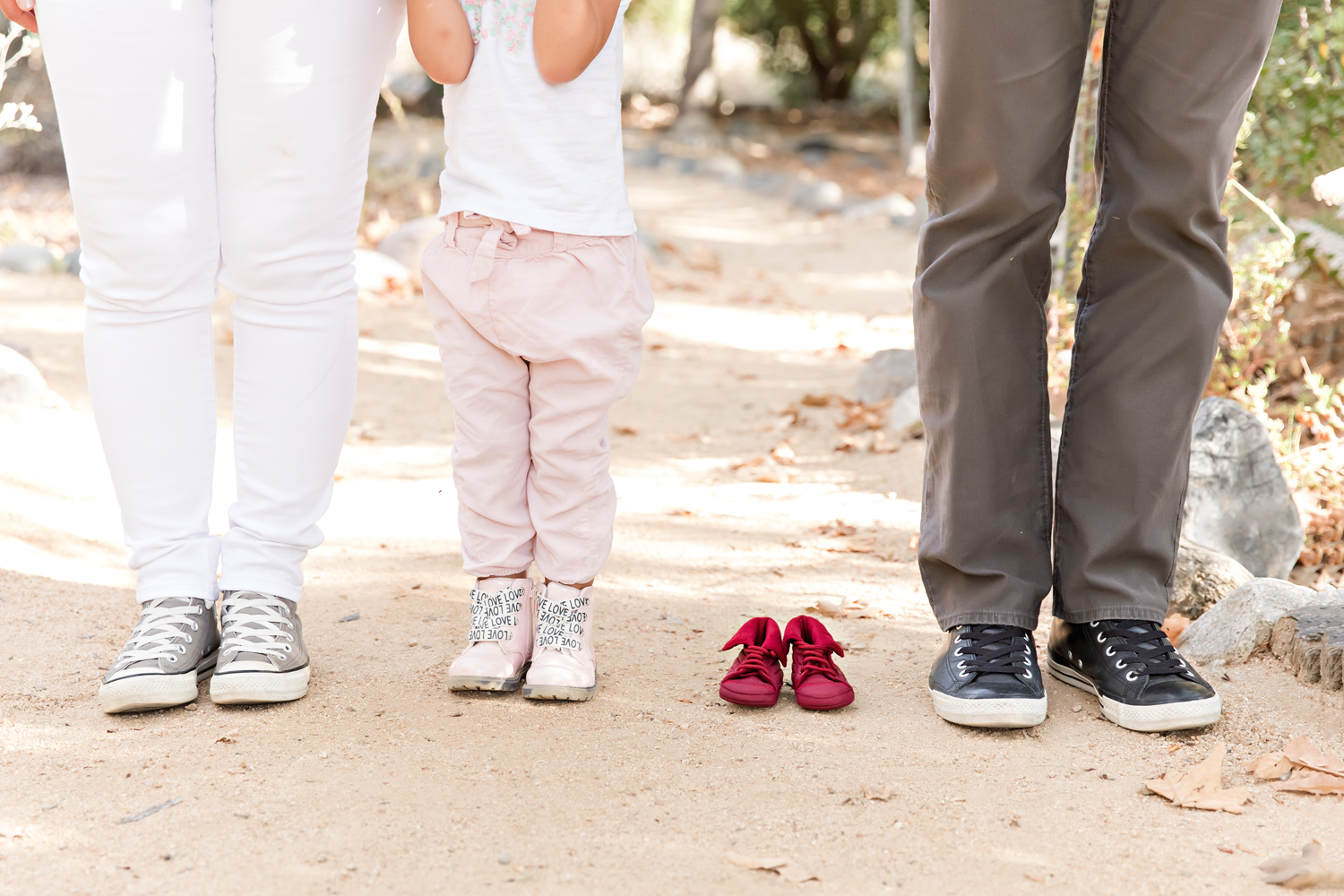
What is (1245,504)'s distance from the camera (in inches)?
113

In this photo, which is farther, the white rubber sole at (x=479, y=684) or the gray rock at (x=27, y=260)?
the gray rock at (x=27, y=260)

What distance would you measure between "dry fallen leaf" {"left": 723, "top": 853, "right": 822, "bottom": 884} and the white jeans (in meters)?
0.97

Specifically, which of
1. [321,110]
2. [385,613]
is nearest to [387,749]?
[385,613]

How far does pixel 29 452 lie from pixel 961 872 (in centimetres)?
284

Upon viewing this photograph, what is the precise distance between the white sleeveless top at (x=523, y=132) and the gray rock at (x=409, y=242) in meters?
4.38

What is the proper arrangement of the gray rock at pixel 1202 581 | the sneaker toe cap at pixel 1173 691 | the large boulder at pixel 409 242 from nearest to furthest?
the sneaker toe cap at pixel 1173 691
the gray rock at pixel 1202 581
the large boulder at pixel 409 242

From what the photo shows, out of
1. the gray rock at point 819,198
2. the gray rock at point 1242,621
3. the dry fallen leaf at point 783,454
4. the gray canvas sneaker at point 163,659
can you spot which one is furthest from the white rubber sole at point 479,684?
the gray rock at point 819,198

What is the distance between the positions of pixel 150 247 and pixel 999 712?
1.57 metres

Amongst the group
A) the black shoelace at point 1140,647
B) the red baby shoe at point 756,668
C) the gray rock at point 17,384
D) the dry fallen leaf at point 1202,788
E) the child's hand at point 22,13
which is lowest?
the gray rock at point 17,384

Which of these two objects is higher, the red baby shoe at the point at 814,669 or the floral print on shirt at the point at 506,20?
the floral print on shirt at the point at 506,20

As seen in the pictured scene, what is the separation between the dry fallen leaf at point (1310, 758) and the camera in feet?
5.96

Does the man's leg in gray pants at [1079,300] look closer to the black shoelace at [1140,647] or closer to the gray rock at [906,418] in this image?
the black shoelace at [1140,647]

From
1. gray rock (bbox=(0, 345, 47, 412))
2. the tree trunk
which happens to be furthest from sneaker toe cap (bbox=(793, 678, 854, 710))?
the tree trunk

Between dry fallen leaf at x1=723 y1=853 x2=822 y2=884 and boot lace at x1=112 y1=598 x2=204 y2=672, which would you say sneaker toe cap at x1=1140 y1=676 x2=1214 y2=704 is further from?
boot lace at x1=112 y1=598 x2=204 y2=672
